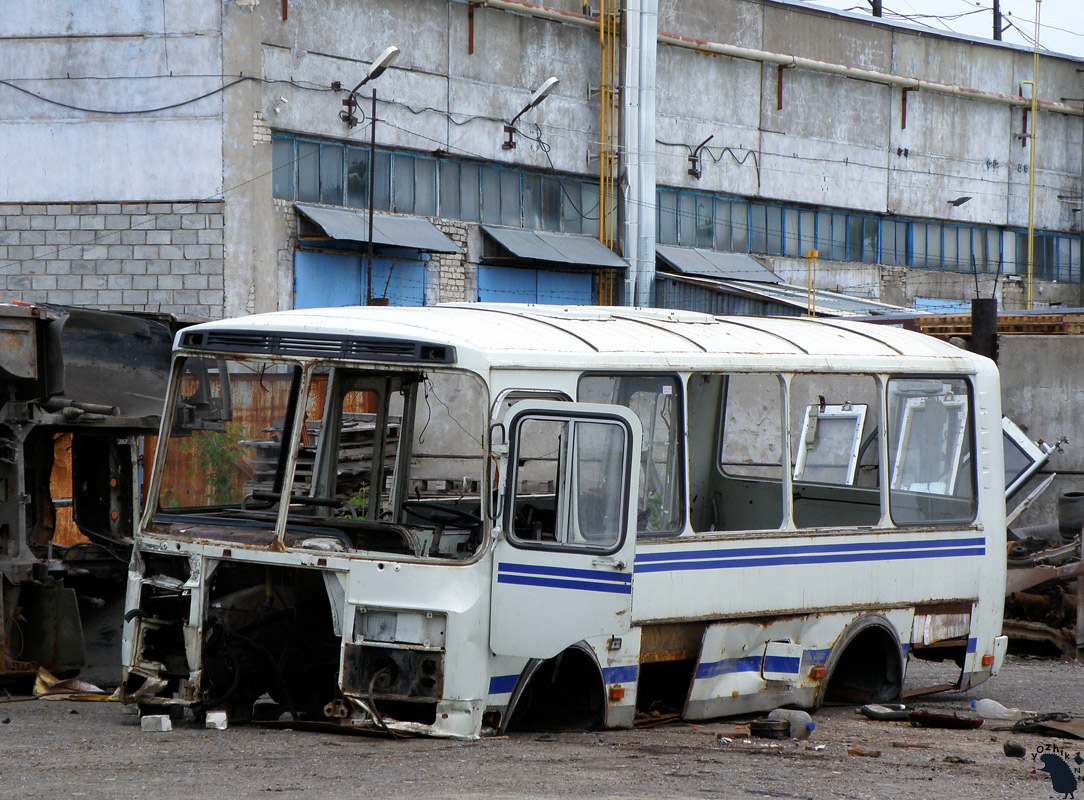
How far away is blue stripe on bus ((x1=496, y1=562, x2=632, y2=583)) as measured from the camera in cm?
738

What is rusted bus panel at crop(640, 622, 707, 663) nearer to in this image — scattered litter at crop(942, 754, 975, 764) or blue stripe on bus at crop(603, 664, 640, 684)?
blue stripe on bus at crop(603, 664, 640, 684)

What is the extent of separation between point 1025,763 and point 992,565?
2.63 metres

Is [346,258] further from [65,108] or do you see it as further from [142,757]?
[142,757]

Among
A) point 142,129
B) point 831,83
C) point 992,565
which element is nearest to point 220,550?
point 992,565

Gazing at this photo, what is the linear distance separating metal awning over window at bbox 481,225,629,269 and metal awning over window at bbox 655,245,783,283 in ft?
5.73

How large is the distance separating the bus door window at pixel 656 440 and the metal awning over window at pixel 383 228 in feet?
57.5

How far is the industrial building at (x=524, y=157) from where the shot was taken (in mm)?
24797

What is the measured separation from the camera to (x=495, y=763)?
263 inches

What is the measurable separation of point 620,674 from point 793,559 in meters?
1.52

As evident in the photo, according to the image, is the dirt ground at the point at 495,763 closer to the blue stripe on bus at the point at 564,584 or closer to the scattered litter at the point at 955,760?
the scattered litter at the point at 955,760

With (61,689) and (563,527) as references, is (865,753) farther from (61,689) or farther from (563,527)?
(61,689)

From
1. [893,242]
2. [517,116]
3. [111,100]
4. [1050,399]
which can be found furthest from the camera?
[893,242]

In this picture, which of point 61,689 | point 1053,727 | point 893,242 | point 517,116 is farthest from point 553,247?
point 1053,727

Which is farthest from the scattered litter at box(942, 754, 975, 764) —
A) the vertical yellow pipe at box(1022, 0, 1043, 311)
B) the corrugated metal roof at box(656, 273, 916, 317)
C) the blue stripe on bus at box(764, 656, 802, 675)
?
the vertical yellow pipe at box(1022, 0, 1043, 311)
